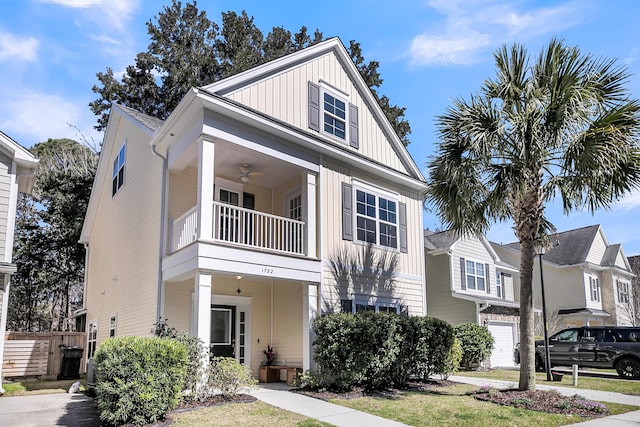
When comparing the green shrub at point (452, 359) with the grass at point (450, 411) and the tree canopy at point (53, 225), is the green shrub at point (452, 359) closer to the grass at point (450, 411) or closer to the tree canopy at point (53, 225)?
the grass at point (450, 411)

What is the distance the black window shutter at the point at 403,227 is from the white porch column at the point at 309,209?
400 cm

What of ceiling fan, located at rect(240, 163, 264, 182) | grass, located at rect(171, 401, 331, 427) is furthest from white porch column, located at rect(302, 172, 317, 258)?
grass, located at rect(171, 401, 331, 427)

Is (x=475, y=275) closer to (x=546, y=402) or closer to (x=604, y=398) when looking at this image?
(x=604, y=398)

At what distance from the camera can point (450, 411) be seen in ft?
32.9

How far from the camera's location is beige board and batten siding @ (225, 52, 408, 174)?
44.4 feet

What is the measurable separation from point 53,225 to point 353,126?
20.4m

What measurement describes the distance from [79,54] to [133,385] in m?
13.1

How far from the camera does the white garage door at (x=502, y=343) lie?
23.6 meters

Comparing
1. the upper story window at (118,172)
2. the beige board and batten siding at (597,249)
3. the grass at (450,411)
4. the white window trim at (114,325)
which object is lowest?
the grass at (450,411)

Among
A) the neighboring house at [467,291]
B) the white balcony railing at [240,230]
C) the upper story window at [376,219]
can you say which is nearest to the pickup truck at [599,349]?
the neighboring house at [467,291]

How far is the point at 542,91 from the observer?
11758 millimetres

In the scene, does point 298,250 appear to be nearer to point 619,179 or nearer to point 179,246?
point 179,246

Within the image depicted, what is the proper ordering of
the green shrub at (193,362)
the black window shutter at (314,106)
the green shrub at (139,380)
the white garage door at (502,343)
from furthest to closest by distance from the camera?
1. the white garage door at (502,343)
2. the black window shutter at (314,106)
3. the green shrub at (193,362)
4. the green shrub at (139,380)

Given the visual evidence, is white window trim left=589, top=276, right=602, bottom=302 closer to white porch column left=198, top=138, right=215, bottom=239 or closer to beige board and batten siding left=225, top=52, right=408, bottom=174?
beige board and batten siding left=225, top=52, right=408, bottom=174
